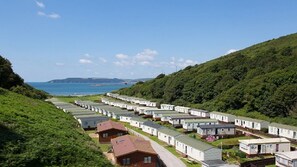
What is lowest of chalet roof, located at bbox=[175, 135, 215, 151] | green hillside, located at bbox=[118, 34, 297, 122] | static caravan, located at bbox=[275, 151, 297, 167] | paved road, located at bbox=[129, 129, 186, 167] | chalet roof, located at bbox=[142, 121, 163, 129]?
paved road, located at bbox=[129, 129, 186, 167]

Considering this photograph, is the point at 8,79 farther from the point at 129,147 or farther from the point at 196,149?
the point at 196,149

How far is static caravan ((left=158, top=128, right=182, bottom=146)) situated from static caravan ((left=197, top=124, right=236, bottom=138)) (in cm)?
634

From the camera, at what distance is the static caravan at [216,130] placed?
53.7 m

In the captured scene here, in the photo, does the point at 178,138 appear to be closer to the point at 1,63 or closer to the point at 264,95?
the point at 264,95

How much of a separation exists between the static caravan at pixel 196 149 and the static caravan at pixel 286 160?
6420 millimetres

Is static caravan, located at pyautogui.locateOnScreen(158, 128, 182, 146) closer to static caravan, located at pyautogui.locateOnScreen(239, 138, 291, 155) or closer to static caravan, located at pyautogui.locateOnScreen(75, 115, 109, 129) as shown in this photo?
static caravan, located at pyautogui.locateOnScreen(239, 138, 291, 155)

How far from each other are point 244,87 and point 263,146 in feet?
148

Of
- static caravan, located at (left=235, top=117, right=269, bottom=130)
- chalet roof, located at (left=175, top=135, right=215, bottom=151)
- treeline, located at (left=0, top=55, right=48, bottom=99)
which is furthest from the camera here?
treeline, located at (left=0, top=55, right=48, bottom=99)

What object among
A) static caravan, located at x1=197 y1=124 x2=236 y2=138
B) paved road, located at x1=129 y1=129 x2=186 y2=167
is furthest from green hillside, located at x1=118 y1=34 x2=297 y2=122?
paved road, located at x1=129 y1=129 x2=186 y2=167

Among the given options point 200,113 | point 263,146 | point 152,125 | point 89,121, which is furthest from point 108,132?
point 200,113

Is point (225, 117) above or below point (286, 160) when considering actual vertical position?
above

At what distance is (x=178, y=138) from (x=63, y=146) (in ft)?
73.7

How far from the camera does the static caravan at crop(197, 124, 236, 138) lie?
5366cm

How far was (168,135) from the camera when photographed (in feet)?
161
